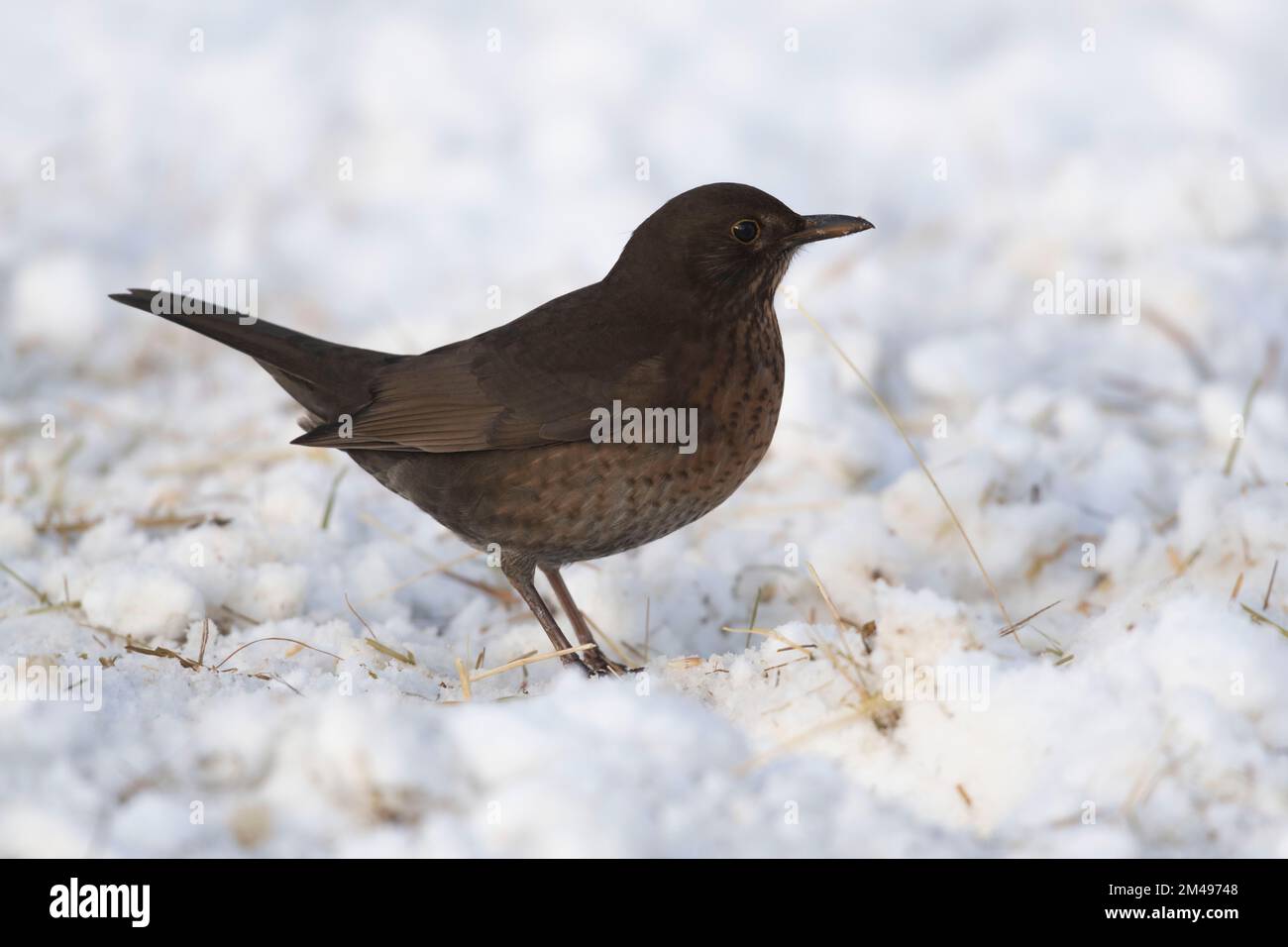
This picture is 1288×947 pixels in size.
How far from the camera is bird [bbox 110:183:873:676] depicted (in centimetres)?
332

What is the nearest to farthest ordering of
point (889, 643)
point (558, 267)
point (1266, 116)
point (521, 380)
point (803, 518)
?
point (889, 643), point (521, 380), point (803, 518), point (558, 267), point (1266, 116)

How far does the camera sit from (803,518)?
444cm

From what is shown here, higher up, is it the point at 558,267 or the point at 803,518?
the point at 558,267

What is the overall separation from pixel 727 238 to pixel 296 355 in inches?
52.4

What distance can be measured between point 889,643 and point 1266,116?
6.78 metres

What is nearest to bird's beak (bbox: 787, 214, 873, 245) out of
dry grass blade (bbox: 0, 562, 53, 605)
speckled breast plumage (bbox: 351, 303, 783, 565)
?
speckled breast plumage (bbox: 351, 303, 783, 565)

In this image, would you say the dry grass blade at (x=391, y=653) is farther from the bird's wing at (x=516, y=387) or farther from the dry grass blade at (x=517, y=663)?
the bird's wing at (x=516, y=387)

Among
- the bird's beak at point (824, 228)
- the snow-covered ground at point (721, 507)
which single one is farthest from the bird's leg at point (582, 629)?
the bird's beak at point (824, 228)

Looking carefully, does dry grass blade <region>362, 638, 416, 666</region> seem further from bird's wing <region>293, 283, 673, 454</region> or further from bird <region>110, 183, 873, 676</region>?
bird's wing <region>293, 283, 673, 454</region>

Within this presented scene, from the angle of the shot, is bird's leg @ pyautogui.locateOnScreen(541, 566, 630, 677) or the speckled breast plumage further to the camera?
bird's leg @ pyautogui.locateOnScreen(541, 566, 630, 677)

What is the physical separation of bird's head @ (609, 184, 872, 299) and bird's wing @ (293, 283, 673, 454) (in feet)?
0.76

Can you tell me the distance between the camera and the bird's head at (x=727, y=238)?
3.56 meters
